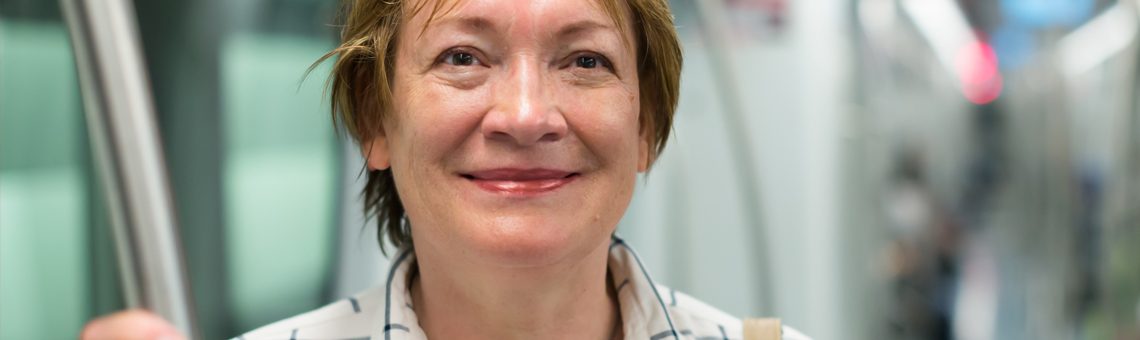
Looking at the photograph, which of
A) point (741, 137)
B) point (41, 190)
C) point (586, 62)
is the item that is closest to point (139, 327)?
point (586, 62)

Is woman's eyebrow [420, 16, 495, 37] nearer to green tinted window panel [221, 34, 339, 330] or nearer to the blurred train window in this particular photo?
the blurred train window

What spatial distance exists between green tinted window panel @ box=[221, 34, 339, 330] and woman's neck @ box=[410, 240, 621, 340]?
117 centimetres

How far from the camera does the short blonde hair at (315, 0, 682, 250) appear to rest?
1110 mm

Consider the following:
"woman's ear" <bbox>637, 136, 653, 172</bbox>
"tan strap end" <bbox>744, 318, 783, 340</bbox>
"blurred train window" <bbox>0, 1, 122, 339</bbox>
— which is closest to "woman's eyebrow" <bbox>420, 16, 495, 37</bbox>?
"woman's ear" <bbox>637, 136, 653, 172</bbox>

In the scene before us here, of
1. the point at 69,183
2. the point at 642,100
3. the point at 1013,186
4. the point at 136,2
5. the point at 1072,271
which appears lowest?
the point at 1072,271

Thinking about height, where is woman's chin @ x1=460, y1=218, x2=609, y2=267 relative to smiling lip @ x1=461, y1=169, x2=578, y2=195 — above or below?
below

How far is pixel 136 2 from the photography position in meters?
2.00

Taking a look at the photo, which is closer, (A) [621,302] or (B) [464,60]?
(B) [464,60]

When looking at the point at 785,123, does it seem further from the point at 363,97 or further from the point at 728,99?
the point at 363,97

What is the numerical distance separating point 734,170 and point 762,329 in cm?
222

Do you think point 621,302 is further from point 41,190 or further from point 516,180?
point 41,190

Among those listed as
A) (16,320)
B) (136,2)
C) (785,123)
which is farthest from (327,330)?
(785,123)

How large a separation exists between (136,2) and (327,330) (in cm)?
112

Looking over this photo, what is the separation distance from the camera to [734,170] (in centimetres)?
335
